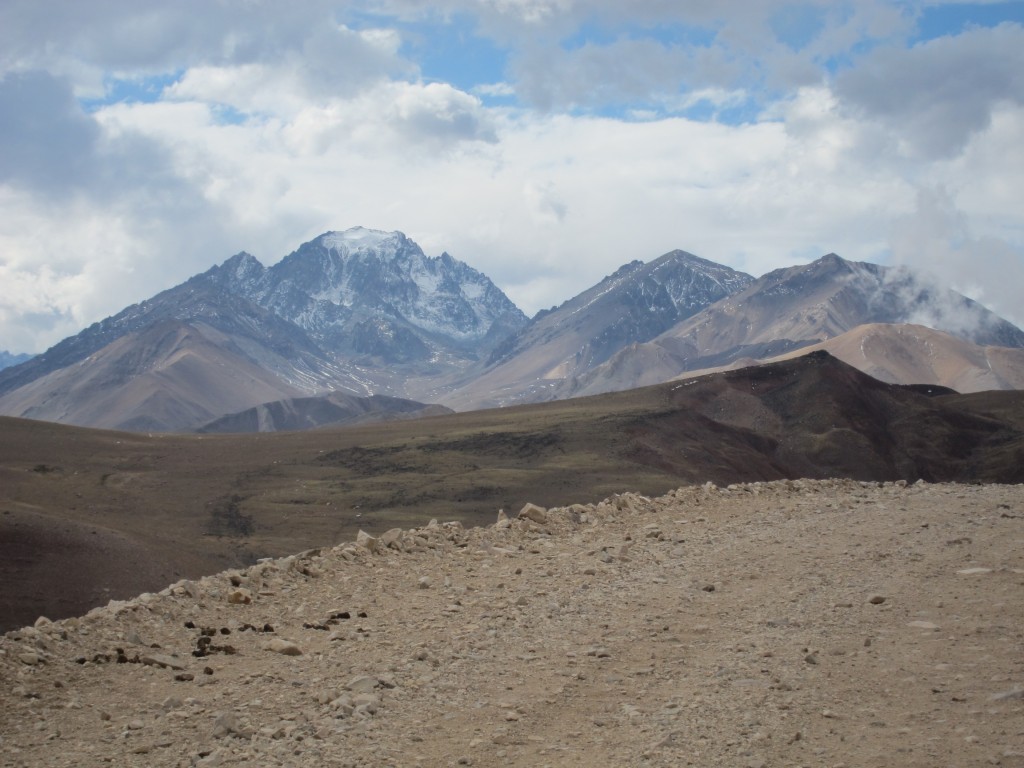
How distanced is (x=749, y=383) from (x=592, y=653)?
388 ft

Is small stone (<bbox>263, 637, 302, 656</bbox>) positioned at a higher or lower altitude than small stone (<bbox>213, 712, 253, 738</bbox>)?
higher

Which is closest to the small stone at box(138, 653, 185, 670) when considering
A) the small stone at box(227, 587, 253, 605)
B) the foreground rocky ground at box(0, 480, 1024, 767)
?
the foreground rocky ground at box(0, 480, 1024, 767)

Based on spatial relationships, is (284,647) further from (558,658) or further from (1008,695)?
(1008,695)

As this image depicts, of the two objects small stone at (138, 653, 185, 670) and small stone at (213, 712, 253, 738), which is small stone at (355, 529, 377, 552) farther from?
small stone at (213, 712, 253, 738)

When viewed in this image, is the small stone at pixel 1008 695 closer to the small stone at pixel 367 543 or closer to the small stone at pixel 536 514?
the small stone at pixel 367 543

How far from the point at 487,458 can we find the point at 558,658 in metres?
83.6

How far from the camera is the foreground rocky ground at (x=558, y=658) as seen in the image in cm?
891

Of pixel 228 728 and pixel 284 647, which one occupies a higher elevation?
pixel 284 647

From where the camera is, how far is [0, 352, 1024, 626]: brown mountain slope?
245 feet

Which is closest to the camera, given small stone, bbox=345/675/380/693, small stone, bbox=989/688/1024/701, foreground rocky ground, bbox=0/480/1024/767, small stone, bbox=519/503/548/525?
foreground rocky ground, bbox=0/480/1024/767

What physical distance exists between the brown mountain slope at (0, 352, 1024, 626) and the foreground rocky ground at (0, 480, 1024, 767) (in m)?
Answer: 39.6

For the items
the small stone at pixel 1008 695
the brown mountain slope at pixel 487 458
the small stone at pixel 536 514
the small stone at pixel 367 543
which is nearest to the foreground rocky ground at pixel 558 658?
the small stone at pixel 1008 695

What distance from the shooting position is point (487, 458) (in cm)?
9444

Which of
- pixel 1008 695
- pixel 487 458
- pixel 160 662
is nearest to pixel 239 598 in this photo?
pixel 160 662
